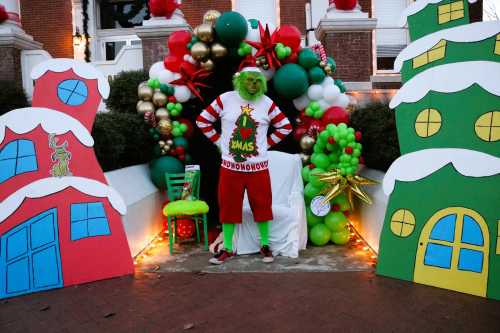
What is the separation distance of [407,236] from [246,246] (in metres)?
1.72

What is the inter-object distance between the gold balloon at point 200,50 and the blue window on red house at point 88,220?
7.48ft

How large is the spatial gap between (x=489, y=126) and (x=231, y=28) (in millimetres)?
2970

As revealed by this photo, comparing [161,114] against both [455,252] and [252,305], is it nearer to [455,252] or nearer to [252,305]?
[252,305]

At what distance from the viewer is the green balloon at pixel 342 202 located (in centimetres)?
483

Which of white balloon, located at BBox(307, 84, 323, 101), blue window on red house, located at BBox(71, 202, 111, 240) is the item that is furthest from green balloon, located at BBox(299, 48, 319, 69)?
blue window on red house, located at BBox(71, 202, 111, 240)

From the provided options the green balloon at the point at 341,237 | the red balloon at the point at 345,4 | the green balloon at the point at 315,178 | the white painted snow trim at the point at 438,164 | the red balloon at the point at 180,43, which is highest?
the red balloon at the point at 345,4

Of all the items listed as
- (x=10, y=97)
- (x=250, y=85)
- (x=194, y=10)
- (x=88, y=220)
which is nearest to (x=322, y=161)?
(x=250, y=85)

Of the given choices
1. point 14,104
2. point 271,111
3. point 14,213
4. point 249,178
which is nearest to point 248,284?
point 249,178

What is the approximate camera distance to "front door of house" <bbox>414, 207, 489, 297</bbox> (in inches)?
129

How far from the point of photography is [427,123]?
143 inches

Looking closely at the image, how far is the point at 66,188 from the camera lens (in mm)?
3750

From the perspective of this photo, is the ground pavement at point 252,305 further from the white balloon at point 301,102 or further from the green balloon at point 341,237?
the white balloon at point 301,102

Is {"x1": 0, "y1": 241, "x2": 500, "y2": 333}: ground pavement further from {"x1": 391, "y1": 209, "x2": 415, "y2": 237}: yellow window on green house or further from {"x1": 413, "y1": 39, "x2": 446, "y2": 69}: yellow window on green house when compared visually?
{"x1": 413, "y1": 39, "x2": 446, "y2": 69}: yellow window on green house

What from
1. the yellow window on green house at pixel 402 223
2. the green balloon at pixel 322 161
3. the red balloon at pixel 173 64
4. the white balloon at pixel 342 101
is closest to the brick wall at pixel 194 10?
the red balloon at pixel 173 64
